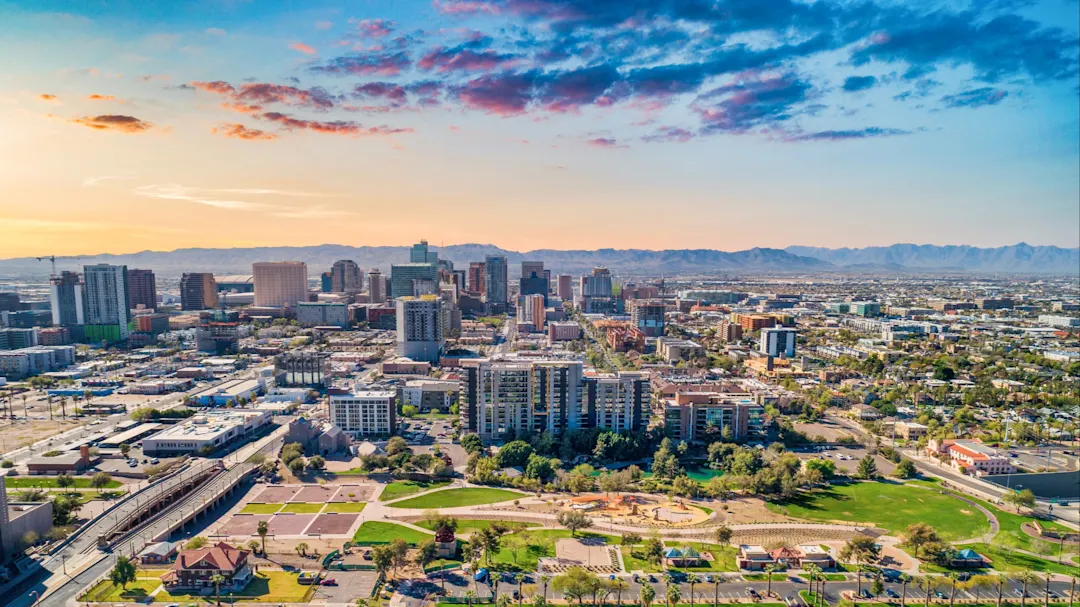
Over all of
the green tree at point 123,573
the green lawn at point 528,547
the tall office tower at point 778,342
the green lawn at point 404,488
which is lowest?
the green lawn at point 528,547

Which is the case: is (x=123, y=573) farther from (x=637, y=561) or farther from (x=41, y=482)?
(x=637, y=561)

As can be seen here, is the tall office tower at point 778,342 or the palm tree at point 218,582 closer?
the palm tree at point 218,582

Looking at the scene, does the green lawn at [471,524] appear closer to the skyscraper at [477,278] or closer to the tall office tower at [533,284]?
the tall office tower at [533,284]

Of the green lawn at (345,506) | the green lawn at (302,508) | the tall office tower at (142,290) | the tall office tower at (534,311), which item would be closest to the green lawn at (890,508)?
the green lawn at (345,506)

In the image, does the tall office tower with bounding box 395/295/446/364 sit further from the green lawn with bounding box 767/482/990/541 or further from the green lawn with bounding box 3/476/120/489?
the green lawn with bounding box 767/482/990/541

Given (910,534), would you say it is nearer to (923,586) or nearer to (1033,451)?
(923,586)

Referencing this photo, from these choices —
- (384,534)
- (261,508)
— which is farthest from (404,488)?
(261,508)
